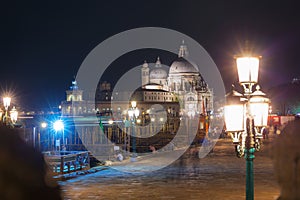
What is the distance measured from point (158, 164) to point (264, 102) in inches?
491

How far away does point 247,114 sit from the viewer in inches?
273

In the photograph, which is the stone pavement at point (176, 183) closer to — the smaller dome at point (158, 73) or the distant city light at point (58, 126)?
the distant city light at point (58, 126)

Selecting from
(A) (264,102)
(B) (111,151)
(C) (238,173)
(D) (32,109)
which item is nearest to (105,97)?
(D) (32,109)

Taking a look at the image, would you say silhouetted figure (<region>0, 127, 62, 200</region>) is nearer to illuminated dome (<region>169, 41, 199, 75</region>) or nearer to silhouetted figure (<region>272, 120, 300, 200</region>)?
silhouetted figure (<region>272, 120, 300, 200</region>)

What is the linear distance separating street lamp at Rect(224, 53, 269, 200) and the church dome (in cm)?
11370

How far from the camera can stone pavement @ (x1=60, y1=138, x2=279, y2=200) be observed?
11.9 metres

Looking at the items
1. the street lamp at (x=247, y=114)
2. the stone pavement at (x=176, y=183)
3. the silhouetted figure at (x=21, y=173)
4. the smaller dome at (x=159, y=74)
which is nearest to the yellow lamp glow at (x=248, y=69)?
the street lamp at (x=247, y=114)

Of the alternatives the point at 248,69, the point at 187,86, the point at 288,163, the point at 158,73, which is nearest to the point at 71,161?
the point at 248,69

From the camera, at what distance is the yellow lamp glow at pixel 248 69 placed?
683 centimetres

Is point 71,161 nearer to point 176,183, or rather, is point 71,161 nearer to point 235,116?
point 176,183

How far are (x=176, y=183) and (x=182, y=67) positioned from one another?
109 m

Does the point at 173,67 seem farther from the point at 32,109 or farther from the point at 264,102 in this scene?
the point at 264,102

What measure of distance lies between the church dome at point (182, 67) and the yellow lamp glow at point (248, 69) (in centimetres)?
11401

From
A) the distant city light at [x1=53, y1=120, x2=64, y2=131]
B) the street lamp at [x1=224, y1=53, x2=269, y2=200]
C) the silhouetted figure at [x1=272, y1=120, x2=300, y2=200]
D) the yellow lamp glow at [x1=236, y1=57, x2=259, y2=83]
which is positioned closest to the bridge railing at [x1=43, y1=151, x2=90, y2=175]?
the distant city light at [x1=53, y1=120, x2=64, y2=131]
